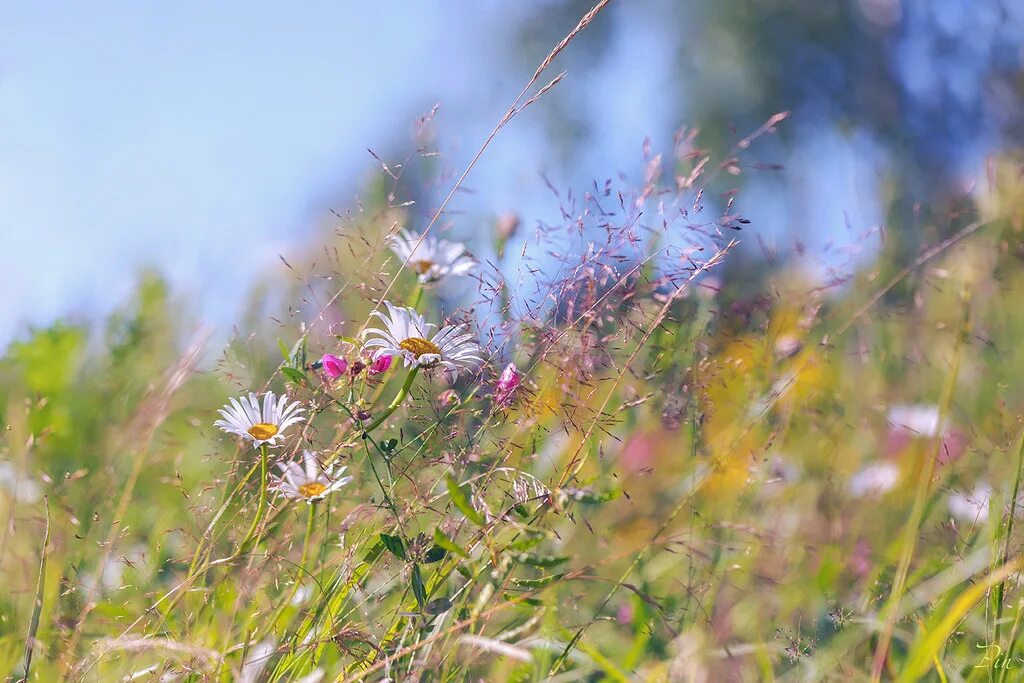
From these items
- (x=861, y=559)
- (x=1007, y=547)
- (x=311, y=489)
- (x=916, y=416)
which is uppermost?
(x=311, y=489)

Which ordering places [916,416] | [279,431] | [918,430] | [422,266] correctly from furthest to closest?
[916,416], [918,430], [422,266], [279,431]

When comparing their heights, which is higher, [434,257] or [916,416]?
[434,257]

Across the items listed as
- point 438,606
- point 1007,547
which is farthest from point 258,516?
point 1007,547

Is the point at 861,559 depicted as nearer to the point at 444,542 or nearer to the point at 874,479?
the point at 874,479

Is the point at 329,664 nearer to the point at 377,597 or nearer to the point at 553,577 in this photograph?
the point at 377,597

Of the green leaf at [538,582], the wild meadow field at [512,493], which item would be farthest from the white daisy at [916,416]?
the green leaf at [538,582]

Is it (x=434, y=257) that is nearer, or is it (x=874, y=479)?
(x=434, y=257)

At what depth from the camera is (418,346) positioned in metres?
0.97

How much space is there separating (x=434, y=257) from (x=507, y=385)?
384mm

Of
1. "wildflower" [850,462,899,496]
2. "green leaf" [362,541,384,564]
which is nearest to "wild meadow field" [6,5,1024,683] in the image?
"green leaf" [362,541,384,564]

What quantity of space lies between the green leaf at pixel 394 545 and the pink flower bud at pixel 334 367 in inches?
8.0

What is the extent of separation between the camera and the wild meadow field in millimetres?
911

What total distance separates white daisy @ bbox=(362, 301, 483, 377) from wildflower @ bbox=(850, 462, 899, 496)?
110 cm

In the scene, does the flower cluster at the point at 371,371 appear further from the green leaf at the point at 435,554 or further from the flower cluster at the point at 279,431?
the green leaf at the point at 435,554
